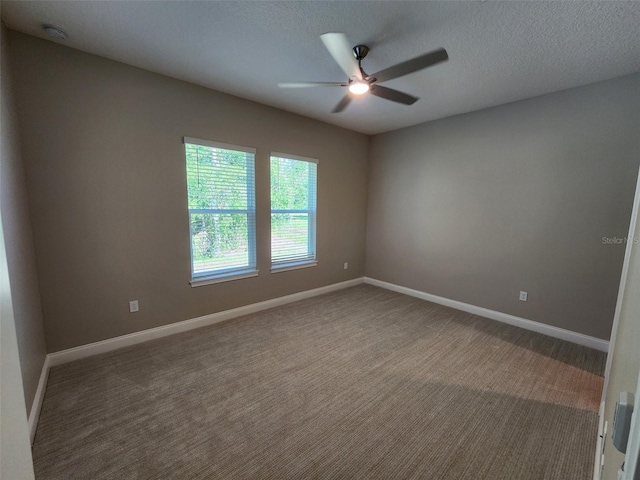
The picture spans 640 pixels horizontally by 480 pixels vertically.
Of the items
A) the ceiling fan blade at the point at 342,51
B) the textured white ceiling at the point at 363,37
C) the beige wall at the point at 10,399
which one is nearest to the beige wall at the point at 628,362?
the beige wall at the point at 10,399

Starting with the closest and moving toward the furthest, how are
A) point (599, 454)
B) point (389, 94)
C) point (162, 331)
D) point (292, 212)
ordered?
1. point (599, 454)
2. point (389, 94)
3. point (162, 331)
4. point (292, 212)

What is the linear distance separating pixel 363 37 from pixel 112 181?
8.21 ft

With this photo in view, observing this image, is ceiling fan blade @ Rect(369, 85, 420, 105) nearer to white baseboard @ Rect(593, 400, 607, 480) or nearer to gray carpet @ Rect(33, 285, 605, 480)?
gray carpet @ Rect(33, 285, 605, 480)

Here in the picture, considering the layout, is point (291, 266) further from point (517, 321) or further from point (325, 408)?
point (517, 321)

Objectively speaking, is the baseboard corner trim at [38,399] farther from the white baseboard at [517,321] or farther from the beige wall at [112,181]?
the white baseboard at [517,321]

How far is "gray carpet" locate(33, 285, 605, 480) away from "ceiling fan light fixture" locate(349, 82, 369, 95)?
236cm

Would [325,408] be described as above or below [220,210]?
below

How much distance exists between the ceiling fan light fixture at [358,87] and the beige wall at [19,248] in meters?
2.34

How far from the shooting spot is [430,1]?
1.69 meters

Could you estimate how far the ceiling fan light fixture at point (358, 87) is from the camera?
2.16m

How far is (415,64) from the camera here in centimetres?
187

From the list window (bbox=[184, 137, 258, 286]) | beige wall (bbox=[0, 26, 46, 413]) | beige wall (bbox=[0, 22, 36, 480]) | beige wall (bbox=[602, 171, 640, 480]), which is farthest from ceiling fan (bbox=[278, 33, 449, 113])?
beige wall (bbox=[0, 26, 46, 413])

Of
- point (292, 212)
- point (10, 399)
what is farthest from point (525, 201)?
point (10, 399)

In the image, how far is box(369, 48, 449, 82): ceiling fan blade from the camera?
175cm
